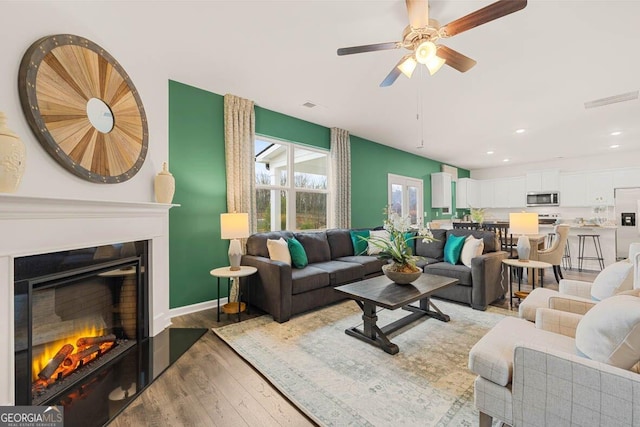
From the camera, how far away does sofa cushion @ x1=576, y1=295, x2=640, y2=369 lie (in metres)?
1.10

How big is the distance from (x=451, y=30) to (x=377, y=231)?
325cm

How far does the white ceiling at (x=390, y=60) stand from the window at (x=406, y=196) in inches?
72.1

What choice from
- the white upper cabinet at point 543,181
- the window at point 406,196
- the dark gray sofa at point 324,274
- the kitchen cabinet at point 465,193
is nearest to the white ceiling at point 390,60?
the window at point 406,196

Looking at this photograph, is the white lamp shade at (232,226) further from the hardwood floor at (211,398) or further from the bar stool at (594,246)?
the bar stool at (594,246)

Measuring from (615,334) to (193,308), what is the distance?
367 centimetres

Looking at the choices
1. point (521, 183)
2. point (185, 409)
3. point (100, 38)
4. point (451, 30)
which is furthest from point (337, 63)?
point (521, 183)

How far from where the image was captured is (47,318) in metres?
1.83

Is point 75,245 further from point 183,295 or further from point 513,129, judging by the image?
point 513,129

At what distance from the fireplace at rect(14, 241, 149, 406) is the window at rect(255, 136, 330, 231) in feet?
6.35

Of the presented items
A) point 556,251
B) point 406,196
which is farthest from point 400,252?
point 406,196

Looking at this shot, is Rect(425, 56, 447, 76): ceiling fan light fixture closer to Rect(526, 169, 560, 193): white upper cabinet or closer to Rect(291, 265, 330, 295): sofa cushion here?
Rect(291, 265, 330, 295): sofa cushion

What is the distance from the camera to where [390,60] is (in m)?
2.82

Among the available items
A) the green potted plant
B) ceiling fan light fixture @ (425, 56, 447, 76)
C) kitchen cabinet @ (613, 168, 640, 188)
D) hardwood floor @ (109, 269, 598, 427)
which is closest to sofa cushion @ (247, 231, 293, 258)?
hardwood floor @ (109, 269, 598, 427)

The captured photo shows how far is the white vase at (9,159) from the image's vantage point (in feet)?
4.72
